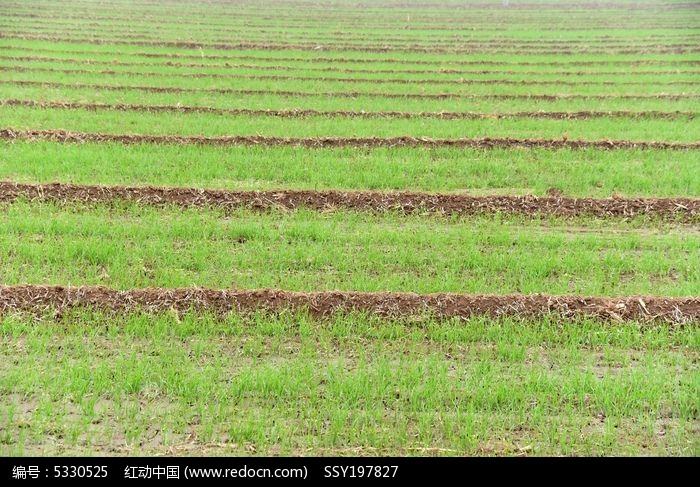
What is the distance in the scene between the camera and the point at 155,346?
16.8 ft

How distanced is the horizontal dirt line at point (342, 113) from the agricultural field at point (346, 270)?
76mm

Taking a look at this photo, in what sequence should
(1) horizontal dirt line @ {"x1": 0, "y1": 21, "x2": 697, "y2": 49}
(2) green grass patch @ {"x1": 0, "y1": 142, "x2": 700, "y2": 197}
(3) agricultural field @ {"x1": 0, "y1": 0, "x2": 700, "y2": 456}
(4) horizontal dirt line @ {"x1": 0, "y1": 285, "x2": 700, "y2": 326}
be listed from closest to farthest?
1. (3) agricultural field @ {"x1": 0, "y1": 0, "x2": 700, "y2": 456}
2. (4) horizontal dirt line @ {"x1": 0, "y1": 285, "x2": 700, "y2": 326}
3. (2) green grass patch @ {"x1": 0, "y1": 142, "x2": 700, "y2": 197}
4. (1) horizontal dirt line @ {"x1": 0, "y1": 21, "x2": 697, "y2": 49}

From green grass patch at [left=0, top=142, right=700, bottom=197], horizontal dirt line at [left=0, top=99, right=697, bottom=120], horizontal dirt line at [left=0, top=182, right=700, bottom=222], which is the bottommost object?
horizontal dirt line at [left=0, top=182, right=700, bottom=222]

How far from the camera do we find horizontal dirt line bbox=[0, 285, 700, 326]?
557 cm

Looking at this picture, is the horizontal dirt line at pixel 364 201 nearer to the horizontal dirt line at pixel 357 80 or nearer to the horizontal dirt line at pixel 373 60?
the horizontal dirt line at pixel 357 80

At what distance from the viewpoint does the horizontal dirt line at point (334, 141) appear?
10.6m

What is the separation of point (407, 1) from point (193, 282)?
3505cm

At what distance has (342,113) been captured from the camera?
1294cm

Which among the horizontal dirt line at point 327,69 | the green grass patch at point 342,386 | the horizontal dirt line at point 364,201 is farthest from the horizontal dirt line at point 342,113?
the green grass patch at point 342,386

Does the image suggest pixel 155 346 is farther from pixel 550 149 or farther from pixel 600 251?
pixel 550 149

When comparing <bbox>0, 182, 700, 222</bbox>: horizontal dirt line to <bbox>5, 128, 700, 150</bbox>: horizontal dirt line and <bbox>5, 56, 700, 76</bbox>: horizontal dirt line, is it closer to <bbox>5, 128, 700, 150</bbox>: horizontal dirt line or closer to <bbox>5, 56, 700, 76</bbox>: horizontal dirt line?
<bbox>5, 128, 700, 150</bbox>: horizontal dirt line

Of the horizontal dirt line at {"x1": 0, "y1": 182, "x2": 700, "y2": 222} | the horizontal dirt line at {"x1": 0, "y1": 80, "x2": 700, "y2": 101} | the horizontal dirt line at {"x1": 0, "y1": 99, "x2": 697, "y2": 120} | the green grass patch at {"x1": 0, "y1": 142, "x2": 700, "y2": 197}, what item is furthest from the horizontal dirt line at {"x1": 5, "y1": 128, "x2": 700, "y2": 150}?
the horizontal dirt line at {"x1": 0, "y1": 80, "x2": 700, "y2": 101}

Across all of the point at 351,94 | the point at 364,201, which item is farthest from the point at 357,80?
the point at 364,201

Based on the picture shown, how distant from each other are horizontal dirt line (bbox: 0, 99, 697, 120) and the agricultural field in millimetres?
76
